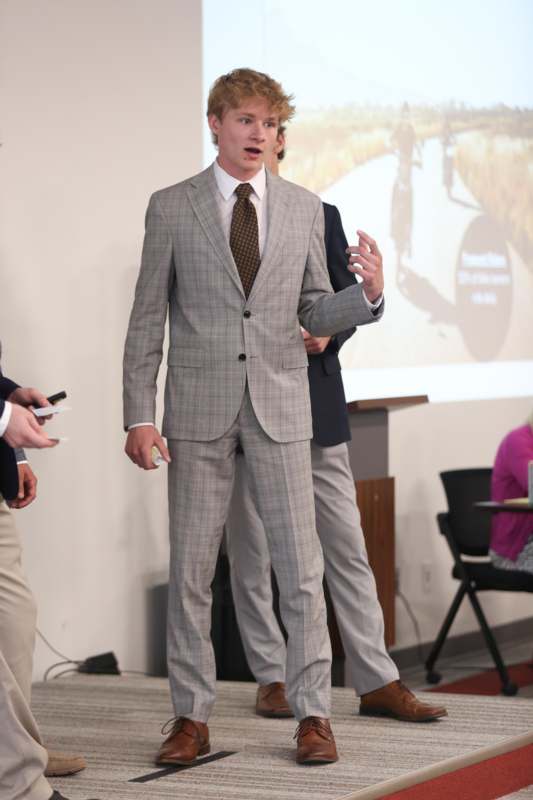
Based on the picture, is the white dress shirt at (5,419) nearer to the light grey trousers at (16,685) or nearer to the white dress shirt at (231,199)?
the light grey trousers at (16,685)

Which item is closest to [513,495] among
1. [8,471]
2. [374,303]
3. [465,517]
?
[465,517]

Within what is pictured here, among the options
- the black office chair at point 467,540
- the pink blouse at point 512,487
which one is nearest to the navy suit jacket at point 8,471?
Result: the pink blouse at point 512,487

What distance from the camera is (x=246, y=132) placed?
12.0ft

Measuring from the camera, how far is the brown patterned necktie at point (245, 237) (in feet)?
12.1

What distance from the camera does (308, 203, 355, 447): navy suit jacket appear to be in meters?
4.14

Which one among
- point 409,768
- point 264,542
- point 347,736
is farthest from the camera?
point 264,542

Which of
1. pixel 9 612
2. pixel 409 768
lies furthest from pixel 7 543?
pixel 409 768

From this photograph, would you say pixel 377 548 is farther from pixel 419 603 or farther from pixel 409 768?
pixel 409 768

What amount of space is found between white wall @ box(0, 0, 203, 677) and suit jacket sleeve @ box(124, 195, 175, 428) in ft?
4.24

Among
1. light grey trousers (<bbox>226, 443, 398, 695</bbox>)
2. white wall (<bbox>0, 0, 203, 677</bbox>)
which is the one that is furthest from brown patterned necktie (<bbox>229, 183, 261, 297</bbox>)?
white wall (<bbox>0, 0, 203, 677</bbox>)

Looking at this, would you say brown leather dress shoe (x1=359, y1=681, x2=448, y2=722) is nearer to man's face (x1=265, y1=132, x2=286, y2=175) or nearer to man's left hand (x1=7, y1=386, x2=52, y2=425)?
man's left hand (x1=7, y1=386, x2=52, y2=425)

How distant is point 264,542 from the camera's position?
14.4 feet

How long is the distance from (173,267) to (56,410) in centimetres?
82

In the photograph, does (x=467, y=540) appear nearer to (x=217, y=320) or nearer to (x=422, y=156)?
(x=422, y=156)
